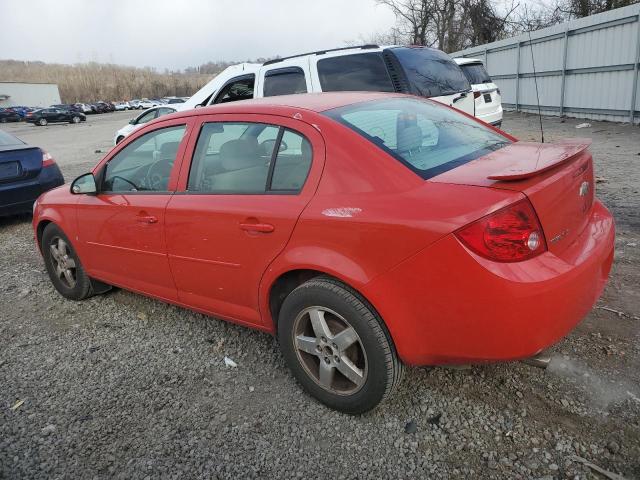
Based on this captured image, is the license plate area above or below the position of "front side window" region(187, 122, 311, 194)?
below

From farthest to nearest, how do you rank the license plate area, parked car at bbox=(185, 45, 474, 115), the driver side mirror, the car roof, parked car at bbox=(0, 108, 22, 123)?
parked car at bbox=(0, 108, 22, 123) → the license plate area → parked car at bbox=(185, 45, 474, 115) → the driver side mirror → the car roof

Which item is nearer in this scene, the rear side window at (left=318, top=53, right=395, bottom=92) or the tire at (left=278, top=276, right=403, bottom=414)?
the tire at (left=278, top=276, right=403, bottom=414)

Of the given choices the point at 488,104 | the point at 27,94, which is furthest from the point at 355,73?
the point at 27,94

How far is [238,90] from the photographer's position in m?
7.78

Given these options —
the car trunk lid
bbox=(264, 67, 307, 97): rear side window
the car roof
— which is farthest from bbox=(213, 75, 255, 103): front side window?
the car trunk lid

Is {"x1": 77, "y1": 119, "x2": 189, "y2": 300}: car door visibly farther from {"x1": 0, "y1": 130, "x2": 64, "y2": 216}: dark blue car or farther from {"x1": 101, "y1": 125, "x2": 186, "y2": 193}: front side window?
{"x1": 0, "y1": 130, "x2": 64, "y2": 216}: dark blue car

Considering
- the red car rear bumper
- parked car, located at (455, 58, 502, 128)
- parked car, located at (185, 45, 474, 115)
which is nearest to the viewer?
the red car rear bumper

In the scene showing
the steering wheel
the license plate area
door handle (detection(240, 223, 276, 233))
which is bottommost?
the license plate area

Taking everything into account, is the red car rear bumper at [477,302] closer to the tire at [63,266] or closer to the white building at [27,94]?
the tire at [63,266]

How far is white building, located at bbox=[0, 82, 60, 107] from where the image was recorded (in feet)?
204

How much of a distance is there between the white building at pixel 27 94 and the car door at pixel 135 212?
6980 cm

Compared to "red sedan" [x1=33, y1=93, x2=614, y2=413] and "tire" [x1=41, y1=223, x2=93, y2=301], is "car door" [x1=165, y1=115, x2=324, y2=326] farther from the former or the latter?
"tire" [x1=41, y1=223, x2=93, y2=301]

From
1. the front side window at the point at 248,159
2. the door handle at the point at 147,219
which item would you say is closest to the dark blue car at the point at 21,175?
the door handle at the point at 147,219

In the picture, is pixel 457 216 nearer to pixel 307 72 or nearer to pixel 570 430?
pixel 570 430
